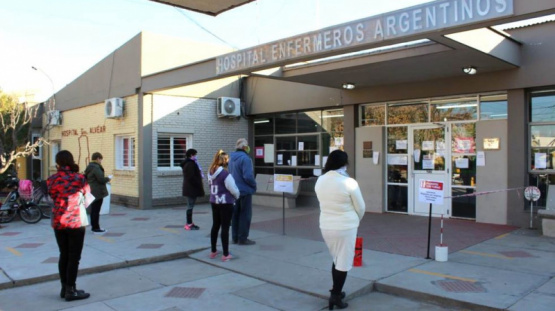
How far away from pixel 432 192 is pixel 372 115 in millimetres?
5844

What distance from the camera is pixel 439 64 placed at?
364 inches

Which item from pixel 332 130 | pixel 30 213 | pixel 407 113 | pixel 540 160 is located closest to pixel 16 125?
pixel 30 213

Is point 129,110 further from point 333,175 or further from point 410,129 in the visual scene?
point 333,175

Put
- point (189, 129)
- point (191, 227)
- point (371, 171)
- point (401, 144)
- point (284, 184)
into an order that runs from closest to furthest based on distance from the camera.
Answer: point (284, 184) → point (191, 227) → point (401, 144) → point (371, 171) → point (189, 129)

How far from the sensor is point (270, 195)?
14219 mm

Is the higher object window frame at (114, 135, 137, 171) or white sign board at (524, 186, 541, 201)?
window frame at (114, 135, 137, 171)

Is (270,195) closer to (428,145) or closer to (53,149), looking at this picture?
(428,145)

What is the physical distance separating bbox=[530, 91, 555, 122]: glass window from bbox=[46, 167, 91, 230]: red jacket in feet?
29.9

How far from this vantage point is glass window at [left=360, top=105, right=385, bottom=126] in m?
12.3

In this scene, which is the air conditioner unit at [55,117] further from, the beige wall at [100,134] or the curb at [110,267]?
the curb at [110,267]

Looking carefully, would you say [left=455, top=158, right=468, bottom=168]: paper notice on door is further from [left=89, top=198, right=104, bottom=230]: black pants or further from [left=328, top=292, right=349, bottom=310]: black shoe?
[left=89, top=198, right=104, bottom=230]: black pants

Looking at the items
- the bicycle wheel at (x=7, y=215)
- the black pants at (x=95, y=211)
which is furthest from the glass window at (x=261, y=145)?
the bicycle wheel at (x=7, y=215)

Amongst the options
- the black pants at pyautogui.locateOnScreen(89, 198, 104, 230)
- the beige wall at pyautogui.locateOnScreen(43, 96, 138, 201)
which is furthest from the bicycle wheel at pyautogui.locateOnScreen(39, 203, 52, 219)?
the black pants at pyautogui.locateOnScreen(89, 198, 104, 230)

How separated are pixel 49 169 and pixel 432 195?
17979 mm
